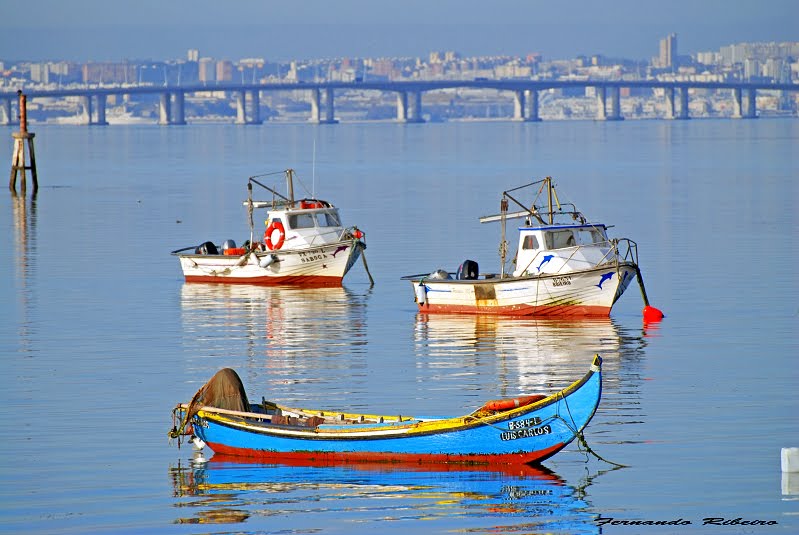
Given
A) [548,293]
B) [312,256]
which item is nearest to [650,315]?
[548,293]

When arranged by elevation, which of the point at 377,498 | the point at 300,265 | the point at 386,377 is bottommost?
the point at 377,498

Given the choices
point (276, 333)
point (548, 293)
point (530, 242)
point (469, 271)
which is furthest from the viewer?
point (469, 271)

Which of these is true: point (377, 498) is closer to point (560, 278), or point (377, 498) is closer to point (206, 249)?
point (560, 278)

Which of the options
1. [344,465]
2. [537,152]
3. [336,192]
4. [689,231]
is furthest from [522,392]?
[537,152]

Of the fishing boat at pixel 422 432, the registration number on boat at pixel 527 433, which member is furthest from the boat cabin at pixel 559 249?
the registration number on boat at pixel 527 433

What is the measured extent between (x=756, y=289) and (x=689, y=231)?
2334 cm

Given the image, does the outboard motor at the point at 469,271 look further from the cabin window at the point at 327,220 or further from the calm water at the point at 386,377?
the cabin window at the point at 327,220

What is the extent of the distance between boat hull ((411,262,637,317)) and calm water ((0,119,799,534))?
640 mm

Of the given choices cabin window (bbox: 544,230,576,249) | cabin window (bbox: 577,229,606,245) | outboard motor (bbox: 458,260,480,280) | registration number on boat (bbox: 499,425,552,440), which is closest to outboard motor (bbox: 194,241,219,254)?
outboard motor (bbox: 458,260,480,280)

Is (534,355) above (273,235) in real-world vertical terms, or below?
below

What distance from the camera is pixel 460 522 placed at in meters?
20.3

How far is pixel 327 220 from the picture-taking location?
48.9 metres

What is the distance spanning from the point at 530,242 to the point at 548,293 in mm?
1440

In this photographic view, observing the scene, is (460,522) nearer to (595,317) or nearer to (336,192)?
(595,317)
